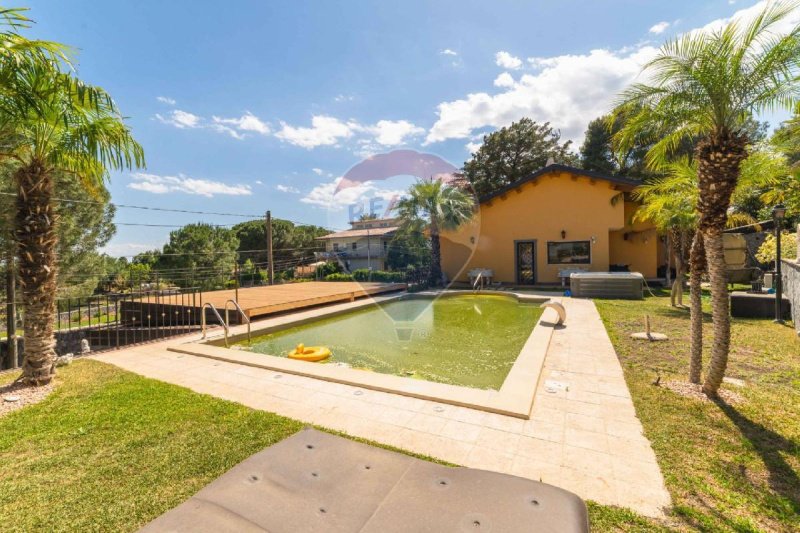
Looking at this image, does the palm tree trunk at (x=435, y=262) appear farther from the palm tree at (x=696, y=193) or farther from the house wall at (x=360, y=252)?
the house wall at (x=360, y=252)

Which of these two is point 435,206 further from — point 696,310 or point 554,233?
point 696,310

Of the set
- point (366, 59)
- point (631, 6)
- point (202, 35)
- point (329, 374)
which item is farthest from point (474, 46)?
point (329, 374)

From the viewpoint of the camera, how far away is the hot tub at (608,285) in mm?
11820

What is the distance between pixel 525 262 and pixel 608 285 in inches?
197

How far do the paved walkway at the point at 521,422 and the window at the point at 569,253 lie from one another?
11.6 m

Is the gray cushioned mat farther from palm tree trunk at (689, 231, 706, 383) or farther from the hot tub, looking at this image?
the hot tub

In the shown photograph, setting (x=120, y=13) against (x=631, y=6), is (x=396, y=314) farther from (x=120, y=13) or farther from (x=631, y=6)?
(x=120, y=13)

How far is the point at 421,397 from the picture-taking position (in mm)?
3955

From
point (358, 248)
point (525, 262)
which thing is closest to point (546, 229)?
point (525, 262)

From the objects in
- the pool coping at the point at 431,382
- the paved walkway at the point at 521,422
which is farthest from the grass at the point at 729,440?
the pool coping at the point at 431,382

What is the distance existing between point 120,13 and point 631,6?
1250cm

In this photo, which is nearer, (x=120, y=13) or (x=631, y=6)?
(x=631, y=6)

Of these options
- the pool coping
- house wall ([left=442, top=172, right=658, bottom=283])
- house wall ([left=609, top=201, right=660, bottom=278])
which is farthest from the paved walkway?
house wall ([left=609, top=201, right=660, bottom=278])

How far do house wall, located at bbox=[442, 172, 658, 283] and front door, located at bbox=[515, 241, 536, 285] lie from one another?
243 millimetres
